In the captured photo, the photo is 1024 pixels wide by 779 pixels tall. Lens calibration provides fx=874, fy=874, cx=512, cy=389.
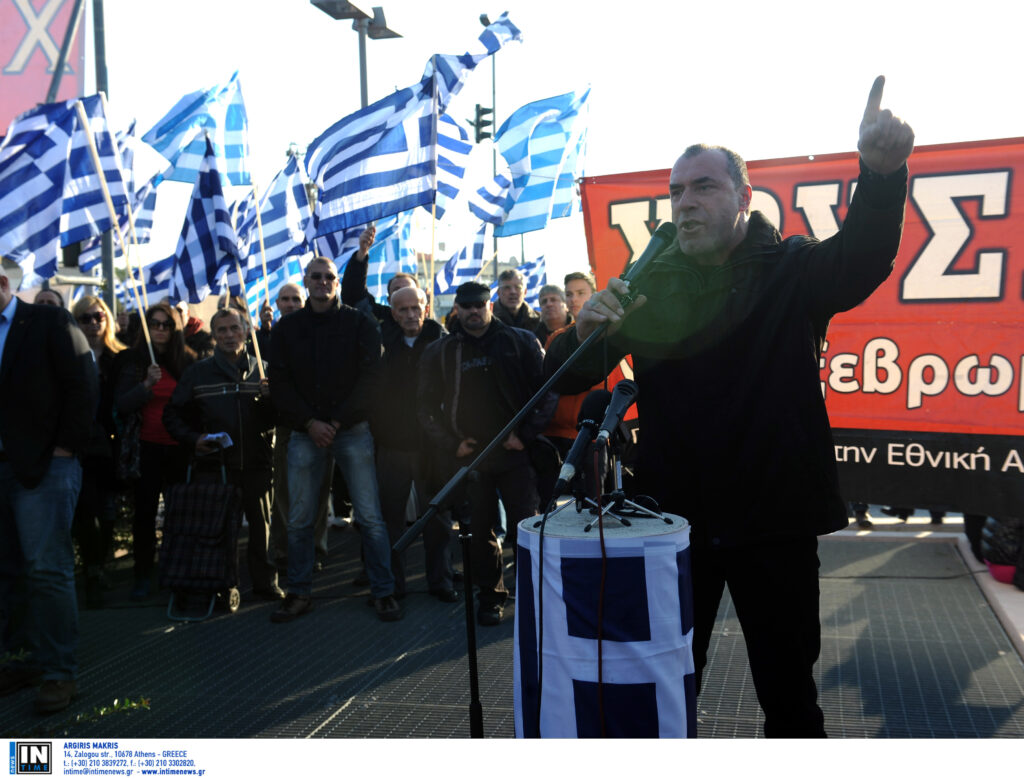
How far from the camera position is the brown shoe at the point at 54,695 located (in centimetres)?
419

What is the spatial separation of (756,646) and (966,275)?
271 cm

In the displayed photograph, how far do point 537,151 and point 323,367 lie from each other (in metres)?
5.78

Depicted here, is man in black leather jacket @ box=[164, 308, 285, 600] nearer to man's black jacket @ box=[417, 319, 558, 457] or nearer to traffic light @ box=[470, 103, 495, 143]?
man's black jacket @ box=[417, 319, 558, 457]

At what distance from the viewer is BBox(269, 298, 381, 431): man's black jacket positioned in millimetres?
5867

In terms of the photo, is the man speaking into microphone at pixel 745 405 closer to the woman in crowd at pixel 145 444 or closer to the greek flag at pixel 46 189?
the woman in crowd at pixel 145 444

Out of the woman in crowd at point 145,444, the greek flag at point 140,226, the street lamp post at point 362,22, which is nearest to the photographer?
the woman in crowd at point 145,444

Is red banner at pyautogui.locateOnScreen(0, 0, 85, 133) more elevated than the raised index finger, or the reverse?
red banner at pyautogui.locateOnScreen(0, 0, 85, 133)

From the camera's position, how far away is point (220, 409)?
619cm

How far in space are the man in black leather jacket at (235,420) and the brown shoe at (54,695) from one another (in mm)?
2037

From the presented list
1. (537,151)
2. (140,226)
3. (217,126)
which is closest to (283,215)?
(217,126)
